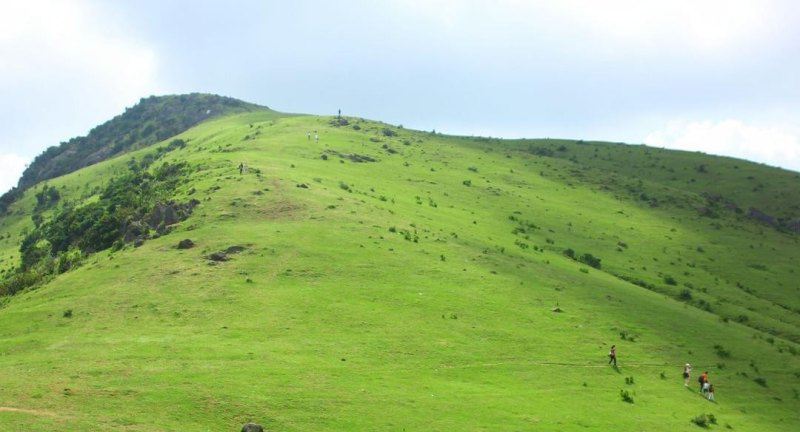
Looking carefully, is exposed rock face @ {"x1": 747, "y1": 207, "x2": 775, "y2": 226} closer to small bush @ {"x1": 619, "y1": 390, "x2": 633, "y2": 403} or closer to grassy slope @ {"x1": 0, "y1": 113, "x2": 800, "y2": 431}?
grassy slope @ {"x1": 0, "y1": 113, "x2": 800, "y2": 431}

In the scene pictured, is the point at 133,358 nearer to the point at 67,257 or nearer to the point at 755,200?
the point at 67,257

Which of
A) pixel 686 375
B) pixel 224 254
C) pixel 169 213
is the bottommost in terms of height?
pixel 686 375

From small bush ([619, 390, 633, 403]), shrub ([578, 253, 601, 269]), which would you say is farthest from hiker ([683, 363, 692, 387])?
shrub ([578, 253, 601, 269])

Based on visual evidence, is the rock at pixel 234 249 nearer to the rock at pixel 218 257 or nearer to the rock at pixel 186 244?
the rock at pixel 218 257

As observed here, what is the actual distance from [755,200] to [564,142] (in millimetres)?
56956

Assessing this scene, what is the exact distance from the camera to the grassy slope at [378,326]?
37.1 meters

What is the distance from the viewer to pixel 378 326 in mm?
49562

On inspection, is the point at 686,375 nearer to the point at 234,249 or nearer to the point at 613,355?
the point at 613,355

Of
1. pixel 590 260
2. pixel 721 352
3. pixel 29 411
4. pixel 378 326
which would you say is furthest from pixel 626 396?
pixel 590 260

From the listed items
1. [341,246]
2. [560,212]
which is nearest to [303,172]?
[341,246]

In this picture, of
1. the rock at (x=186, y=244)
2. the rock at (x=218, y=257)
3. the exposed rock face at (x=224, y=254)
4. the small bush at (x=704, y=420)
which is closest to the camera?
the small bush at (x=704, y=420)

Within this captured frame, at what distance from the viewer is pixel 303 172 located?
9469cm

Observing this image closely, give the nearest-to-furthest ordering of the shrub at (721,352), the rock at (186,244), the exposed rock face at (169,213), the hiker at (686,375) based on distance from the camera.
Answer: the hiker at (686,375) → the shrub at (721,352) → the rock at (186,244) → the exposed rock face at (169,213)

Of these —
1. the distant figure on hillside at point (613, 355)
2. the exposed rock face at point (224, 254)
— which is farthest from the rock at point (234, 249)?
the distant figure on hillside at point (613, 355)
